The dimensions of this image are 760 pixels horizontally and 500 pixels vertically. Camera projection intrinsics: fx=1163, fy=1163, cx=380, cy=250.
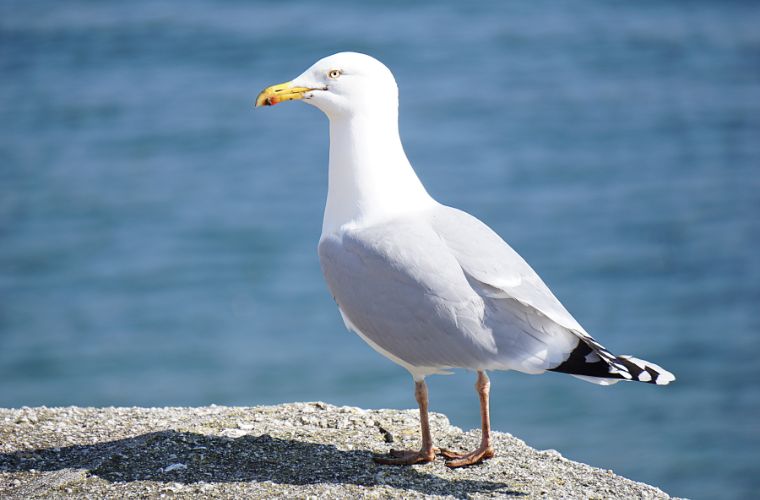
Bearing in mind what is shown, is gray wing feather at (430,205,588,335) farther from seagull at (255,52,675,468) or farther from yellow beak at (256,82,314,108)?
→ yellow beak at (256,82,314,108)

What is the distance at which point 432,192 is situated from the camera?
12.8 m

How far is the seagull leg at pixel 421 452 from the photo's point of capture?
16.4 feet

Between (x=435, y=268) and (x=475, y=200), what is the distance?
8175 millimetres

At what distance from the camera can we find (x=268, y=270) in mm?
12430

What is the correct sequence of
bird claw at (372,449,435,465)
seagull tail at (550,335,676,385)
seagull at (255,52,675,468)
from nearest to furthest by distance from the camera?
seagull tail at (550,335,676,385) → seagull at (255,52,675,468) → bird claw at (372,449,435,465)

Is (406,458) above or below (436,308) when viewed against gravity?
below

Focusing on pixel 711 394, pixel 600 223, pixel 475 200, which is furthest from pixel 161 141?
pixel 711 394

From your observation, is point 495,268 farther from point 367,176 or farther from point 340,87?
point 340,87

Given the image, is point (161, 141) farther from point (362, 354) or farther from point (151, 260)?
point (362, 354)

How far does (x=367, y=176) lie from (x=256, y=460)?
132cm

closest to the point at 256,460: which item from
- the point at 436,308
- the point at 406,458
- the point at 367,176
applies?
the point at 406,458

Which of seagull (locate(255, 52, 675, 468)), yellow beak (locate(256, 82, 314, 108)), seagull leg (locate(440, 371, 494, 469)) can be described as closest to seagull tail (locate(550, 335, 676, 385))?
seagull (locate(255, 52, 675, 468))

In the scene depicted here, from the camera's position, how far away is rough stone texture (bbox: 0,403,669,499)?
4695mm

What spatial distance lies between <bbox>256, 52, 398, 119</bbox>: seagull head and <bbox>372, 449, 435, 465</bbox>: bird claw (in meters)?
1.50
